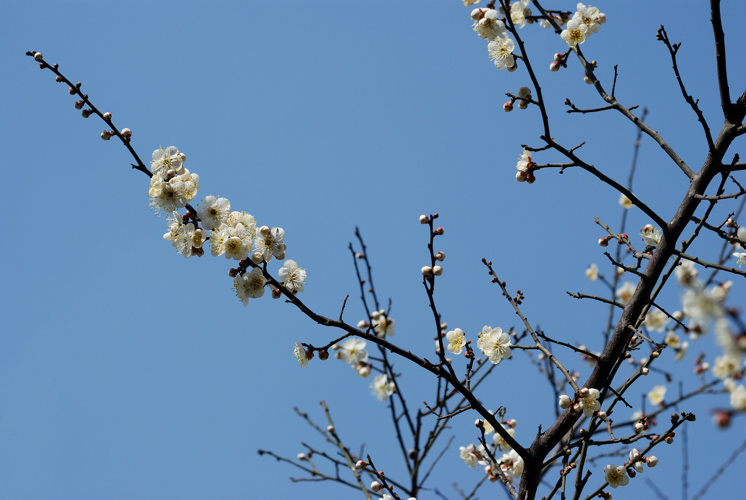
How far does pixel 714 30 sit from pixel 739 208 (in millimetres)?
1671

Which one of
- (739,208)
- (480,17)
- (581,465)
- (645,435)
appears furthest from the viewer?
(739,208)

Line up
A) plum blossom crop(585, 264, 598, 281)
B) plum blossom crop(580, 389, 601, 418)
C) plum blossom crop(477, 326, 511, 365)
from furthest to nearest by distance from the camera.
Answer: plum blossom crop(585, 264, 598, 281), plum blossom crop(477, 326, 511, 365), plum blossom crop(580, 389, 601, 418)

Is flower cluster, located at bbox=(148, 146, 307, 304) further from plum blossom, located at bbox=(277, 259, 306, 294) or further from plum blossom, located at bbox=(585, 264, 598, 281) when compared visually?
plum blossom, located at bbox=(585, 264, 598, 281)

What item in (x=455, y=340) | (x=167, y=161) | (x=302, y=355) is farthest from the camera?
(x=455, y=340)

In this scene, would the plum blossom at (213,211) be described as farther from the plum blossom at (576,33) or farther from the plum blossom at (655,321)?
the plum blossom at (655,321)

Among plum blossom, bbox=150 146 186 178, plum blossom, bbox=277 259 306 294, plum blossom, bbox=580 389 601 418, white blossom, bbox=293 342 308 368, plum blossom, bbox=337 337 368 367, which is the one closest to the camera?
plum blossom, bbox=580 389 601 418

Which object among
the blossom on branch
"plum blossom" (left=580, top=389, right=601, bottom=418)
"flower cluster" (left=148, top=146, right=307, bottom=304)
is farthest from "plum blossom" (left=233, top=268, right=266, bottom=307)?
the blossom on branch

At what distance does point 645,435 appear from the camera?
2.10 m

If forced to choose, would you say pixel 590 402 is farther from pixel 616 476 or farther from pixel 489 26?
pixel 489 26

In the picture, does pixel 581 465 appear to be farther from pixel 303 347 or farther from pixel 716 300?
pixel 716 300

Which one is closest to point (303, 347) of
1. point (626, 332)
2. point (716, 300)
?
point (626, 332)

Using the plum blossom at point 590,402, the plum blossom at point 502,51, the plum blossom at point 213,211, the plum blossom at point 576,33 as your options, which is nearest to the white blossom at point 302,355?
the plum blossom at point 213,211

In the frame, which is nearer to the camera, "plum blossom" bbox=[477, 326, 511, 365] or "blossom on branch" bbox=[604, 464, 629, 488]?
"blossom on branch" bbox=[604, 464, 629, 488]

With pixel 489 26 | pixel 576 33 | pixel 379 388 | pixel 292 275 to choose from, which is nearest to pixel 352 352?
pixel 379 388
